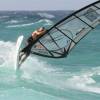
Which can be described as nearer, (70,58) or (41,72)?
(41,72)

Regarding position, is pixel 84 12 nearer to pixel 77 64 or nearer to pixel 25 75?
pixel 25 75

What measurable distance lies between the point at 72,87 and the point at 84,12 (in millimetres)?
6692

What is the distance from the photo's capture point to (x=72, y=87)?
18.0 meters

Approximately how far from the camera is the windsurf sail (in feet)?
38.5

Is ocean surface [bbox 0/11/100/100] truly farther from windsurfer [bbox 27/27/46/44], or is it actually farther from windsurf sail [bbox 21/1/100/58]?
windsurfer [bbox 27/27/46/44]

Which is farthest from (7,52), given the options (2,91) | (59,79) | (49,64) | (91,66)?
(2,91)

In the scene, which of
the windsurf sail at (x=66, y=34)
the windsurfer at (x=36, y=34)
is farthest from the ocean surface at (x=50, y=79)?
the windsurfer at (x=36, y=34)

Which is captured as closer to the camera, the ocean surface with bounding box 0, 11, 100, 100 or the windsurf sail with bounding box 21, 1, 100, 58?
the windsurf sail with bounding box 21, 1, 100, 58

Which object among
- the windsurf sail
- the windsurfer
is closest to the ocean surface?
the windsurf sail

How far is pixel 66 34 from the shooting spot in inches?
492

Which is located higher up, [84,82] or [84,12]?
[84,12]

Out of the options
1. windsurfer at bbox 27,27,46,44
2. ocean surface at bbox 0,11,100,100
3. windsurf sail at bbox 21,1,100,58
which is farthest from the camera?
ocean surface at bbox 0,11,100,100

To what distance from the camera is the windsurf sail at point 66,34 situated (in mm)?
11737

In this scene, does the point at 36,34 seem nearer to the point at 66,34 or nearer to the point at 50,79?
the point at 66,34
